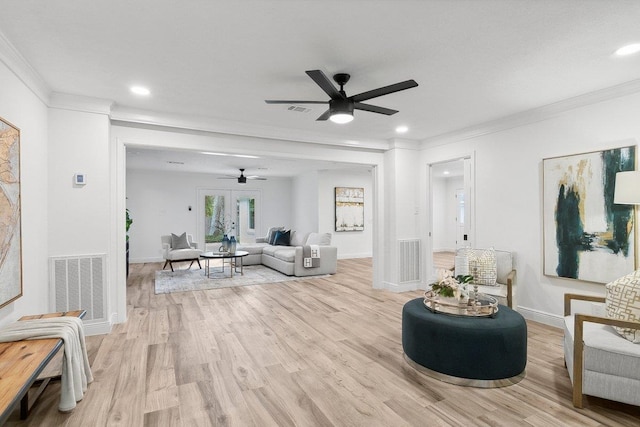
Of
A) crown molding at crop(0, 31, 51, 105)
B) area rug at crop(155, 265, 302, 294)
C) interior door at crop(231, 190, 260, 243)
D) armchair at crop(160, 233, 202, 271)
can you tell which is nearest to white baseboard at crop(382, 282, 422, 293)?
area rug at crop(155, 265, 302, 294)

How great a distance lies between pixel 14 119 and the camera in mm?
2662

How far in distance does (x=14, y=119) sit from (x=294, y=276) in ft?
16.5

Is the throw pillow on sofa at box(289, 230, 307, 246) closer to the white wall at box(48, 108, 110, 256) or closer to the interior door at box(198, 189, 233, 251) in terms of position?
the interior door at box(198, 189, 233, 251)

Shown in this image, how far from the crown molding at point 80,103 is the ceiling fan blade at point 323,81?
8.54ft

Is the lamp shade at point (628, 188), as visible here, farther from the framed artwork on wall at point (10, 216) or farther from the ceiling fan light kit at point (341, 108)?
the framed artwork on wall at point (10, 216)

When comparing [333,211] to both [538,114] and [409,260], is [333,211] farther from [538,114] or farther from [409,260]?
[538,114]

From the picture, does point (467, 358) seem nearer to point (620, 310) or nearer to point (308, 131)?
point (620, 310)

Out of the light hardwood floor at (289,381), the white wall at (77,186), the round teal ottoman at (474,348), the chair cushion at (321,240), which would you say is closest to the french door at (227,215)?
the chair cushion at (321,240)

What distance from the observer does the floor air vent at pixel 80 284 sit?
344 centimetres

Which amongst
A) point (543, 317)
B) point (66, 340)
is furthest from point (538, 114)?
point (66, 340)

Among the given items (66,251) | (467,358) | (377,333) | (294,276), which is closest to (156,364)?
(66,251)

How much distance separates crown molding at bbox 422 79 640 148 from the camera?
3274 mm

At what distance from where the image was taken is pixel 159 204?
9.24 m

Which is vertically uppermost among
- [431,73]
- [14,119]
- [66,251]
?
[431,73]
